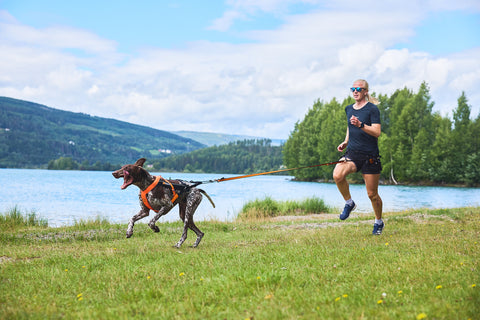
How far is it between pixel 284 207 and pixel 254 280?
18.7 metres

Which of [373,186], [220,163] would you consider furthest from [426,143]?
[220,163]

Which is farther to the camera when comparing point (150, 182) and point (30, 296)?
point (150, 182)

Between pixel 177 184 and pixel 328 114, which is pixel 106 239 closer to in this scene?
pixel 177 184

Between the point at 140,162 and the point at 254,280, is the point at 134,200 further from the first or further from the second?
the point at 254,280

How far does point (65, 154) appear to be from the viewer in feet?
606

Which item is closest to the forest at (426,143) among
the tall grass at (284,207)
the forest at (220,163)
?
the tall grass at (284,207)

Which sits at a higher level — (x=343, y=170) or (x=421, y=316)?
(x=343, y=170)

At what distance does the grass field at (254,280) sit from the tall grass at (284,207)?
1379 cm

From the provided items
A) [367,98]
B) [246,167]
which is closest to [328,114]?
[367,98]

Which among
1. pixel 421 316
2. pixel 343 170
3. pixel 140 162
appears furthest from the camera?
pixel 343 170

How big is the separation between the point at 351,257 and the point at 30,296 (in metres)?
4.61

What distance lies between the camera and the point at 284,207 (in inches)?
924

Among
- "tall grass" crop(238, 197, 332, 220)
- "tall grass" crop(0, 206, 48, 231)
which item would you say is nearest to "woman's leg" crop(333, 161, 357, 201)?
"tall grass" crop(0, 206, 48, 231)

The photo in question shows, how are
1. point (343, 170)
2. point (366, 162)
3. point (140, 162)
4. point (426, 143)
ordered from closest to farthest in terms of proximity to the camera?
point (140, 162), point (366, 162), point (343, 170), point (426, 143)
